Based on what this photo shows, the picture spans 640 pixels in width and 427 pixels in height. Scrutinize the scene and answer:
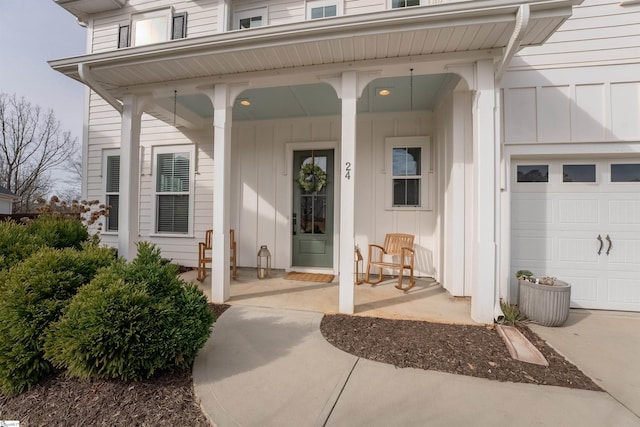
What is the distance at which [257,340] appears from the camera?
2.56 metres

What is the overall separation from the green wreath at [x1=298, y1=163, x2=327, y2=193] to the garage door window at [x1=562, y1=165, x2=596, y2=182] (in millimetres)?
3454

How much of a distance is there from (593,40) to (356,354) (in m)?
4.72

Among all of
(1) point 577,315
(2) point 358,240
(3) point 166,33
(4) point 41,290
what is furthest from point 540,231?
(3) point 166,33

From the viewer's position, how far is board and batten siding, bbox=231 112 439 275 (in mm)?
4762

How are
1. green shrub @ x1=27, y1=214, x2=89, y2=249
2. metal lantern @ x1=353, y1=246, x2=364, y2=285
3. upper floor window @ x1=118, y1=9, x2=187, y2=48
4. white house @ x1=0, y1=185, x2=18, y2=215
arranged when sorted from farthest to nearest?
white house @ x1=0, y1=185, x2=18, y2=215 → upper floor window @ x1=118, y1=9, x2=187, y2=48 → metal lantern @ x1=353, y1=246, x2=364, y2=285 → green shrub @ x1=27, y1=214, x2=89, y2=249

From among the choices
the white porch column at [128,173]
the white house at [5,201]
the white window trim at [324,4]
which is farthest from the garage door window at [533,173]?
the white house at [5,201]

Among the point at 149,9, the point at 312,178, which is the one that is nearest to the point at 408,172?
the point at 312,178

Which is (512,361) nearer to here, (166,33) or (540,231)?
(540,231)

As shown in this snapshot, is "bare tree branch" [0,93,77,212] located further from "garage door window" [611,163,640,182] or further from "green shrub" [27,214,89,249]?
"garage door window" [611,163,640,182]

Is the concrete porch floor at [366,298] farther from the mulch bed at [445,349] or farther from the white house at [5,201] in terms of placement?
the white house at [5,201]

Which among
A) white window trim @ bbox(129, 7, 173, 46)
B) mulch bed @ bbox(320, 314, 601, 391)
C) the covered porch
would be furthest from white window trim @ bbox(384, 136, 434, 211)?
white window trim @ bbox(129, 7, 173, 46)

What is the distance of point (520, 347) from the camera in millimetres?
2404

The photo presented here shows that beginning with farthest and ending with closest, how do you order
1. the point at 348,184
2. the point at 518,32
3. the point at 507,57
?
the point at 348,184 < the point at 507,57 < the point at 518,32

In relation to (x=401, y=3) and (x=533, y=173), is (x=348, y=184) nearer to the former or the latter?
(x=533, y=173)
